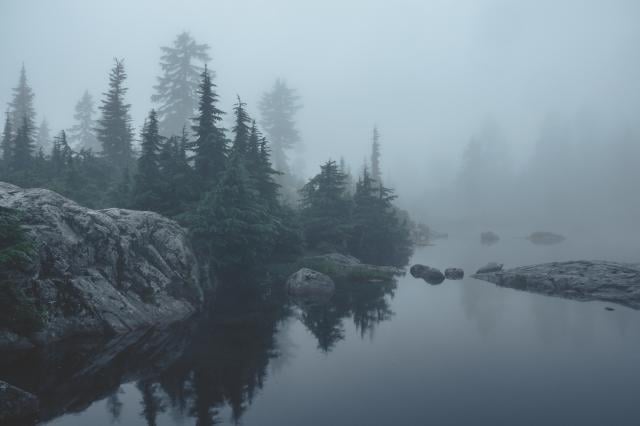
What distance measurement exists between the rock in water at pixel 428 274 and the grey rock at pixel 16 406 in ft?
82.9

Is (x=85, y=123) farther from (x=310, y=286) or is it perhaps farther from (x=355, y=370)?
(x=355, y=370)

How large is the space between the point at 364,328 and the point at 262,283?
10294 millimetres

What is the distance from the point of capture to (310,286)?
80.3 feet

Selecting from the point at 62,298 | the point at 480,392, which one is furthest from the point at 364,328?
the point at 62,298

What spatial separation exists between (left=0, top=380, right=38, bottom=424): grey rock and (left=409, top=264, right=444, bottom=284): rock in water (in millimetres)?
25278

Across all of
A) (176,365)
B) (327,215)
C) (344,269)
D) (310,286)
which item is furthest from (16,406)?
(327,215)

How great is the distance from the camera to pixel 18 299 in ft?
41.0

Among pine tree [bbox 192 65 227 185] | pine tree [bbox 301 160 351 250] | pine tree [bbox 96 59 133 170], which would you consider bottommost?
pine tree [bbox 301 160 351 250]

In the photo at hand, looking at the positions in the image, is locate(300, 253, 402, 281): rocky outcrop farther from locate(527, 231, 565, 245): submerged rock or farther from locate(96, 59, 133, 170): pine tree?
locate(527, 231, 565, 245): submerged rock

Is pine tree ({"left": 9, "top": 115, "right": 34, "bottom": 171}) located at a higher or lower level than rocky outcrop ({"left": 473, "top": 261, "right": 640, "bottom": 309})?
higher

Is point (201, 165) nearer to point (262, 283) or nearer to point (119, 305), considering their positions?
point (262, 283)

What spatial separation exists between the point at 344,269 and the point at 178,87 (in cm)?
5004

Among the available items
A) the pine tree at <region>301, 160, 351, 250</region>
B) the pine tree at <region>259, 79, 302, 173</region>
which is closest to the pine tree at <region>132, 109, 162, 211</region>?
the pine tree at <region>301, 160, 351, 250</region>

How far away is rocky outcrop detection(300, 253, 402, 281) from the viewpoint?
29.8 m
